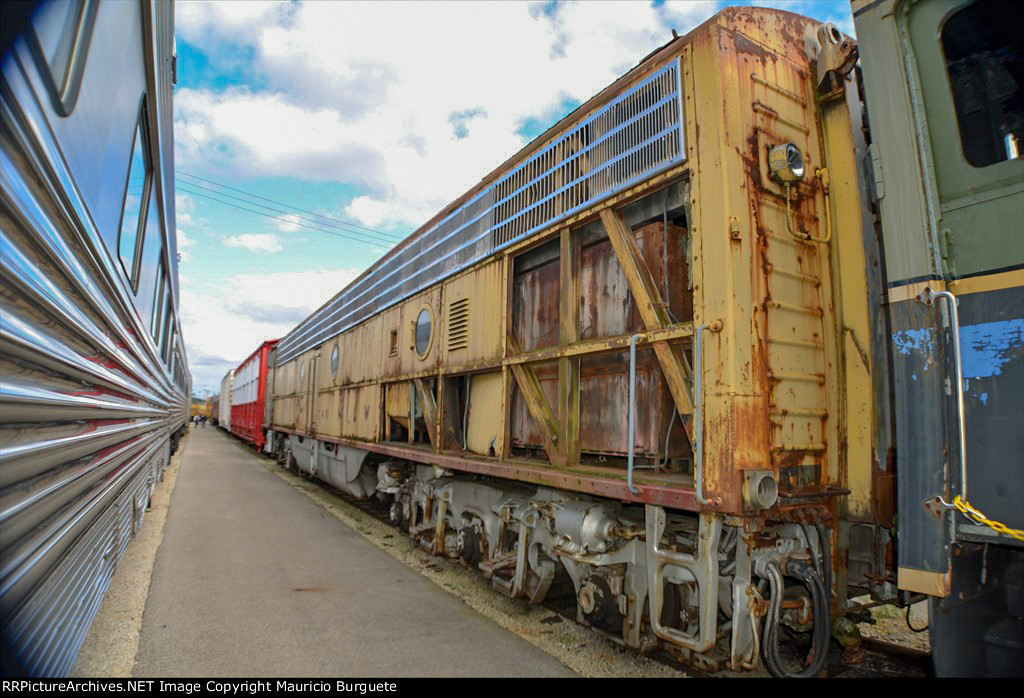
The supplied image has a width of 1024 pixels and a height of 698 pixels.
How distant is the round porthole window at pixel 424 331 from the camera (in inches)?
243

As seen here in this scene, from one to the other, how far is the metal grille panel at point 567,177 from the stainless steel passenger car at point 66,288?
2469 mm

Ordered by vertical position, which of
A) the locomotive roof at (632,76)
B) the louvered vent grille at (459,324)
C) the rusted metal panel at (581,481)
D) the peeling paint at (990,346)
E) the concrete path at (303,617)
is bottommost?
the concrete path at (303,617)

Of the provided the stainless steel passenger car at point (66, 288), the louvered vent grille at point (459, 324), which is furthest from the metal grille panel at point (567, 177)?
the stainless steel passenger car at point (66, 288)

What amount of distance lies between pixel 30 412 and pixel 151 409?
160 inches

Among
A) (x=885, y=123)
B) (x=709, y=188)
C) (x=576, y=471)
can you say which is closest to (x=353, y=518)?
(x=576, y=471)

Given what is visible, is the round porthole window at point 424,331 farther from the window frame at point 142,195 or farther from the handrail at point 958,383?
the handrail at point 958,383

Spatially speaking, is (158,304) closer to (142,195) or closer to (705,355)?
(142,195)

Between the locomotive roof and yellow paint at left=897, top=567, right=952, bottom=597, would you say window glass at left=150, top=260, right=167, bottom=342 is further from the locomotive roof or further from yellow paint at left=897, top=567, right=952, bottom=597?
yellow paint at left=897, top=567, right=952, bottom=597

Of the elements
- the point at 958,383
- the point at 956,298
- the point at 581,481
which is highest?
the point at 956,298

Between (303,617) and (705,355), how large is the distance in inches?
138

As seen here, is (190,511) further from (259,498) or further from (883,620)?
(883,620)

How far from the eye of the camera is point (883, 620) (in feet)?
14.0

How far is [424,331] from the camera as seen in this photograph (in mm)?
6355

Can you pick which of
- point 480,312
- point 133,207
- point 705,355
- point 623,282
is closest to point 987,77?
point 705,355
